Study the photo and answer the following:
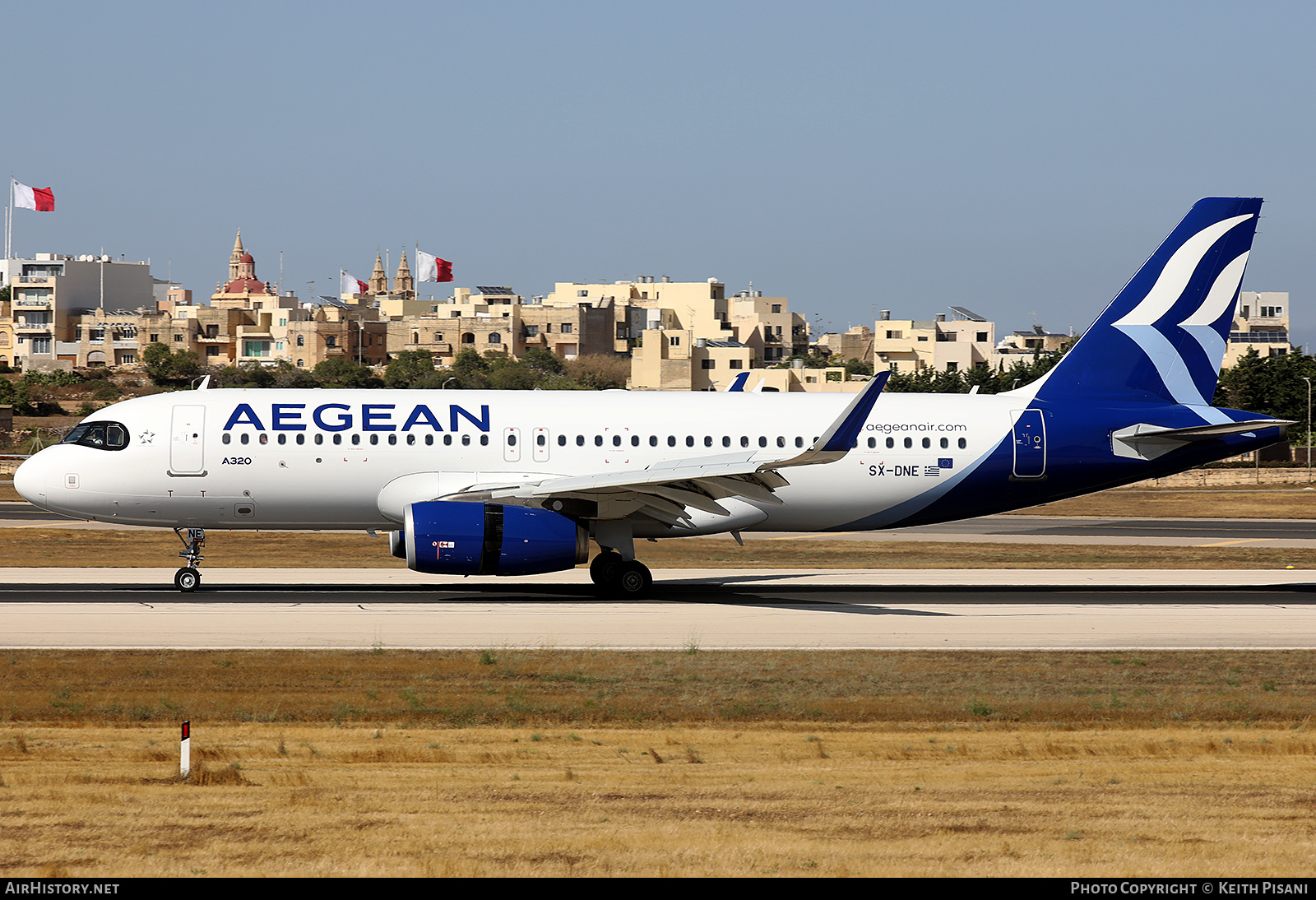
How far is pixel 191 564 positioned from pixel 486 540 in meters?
7.43

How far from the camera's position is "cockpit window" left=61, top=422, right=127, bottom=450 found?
2814 cm

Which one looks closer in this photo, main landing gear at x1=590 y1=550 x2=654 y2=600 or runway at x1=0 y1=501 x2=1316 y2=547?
main landing gear at x1=590 y1=550 x2=654 y2=600

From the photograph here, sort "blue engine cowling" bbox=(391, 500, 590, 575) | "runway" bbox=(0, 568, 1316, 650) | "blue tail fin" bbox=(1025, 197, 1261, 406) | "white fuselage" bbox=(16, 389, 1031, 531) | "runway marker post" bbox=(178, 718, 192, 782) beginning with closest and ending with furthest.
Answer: "runway marker post" bbox=(178, 718, 192, 782) < "runway" bbox=(0, 568, 1316, 650) < "blue engine cowling" bbox=(391, 500, 590, 575) < "white fuselage" bbox=(16, 389, 1031, 531) < "blue tail fin" bbox=(1025, 197, 1261, 406)

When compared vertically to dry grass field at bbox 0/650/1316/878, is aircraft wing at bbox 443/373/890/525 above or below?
above

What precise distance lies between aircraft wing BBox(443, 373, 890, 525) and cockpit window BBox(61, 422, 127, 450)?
6873mm

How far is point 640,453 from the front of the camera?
95.5ft

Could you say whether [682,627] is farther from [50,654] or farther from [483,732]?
[50,654]

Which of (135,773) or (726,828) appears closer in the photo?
(726,828)

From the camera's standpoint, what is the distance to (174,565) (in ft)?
113

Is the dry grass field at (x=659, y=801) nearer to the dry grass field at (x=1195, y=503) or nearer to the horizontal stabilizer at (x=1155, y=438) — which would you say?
the horizontal stabilizer at (x=1155, y=438)

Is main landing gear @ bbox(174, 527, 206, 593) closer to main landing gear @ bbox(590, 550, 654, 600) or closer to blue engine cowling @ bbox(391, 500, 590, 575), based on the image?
blue engine cowling @ bbox(391, 500, 590, 575)

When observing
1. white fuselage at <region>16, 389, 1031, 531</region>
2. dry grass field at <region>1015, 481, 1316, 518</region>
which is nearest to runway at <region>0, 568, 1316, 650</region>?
white fuselage at <region>16, 389, 1031, 531</region>
